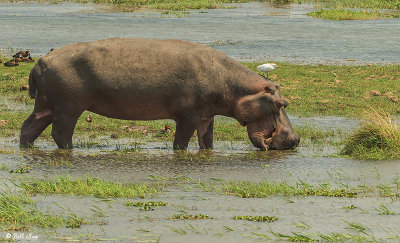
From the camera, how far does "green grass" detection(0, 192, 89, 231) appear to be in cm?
809

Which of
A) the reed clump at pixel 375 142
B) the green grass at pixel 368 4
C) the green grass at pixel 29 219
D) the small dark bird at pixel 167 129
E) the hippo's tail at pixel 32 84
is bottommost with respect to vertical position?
the green grass at pixel 368 4

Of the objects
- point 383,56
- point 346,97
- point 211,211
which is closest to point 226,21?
point 383,56

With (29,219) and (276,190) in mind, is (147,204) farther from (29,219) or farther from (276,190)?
(276,190)

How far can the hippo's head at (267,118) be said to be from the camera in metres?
13.2

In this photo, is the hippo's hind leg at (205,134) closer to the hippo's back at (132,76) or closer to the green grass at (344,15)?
A: the hippo's back at (132,76)

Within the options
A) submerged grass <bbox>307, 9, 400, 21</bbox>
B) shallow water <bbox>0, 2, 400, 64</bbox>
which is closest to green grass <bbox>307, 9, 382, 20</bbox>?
submerged grass <bbox>307, 9, 400, 21</bbox>

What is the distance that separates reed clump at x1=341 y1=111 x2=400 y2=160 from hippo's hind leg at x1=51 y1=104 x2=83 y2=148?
13.8 feet

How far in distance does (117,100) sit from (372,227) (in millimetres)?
5642

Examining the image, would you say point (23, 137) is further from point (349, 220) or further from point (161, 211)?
point (349, 220)

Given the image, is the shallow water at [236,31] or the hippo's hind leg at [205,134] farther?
the shallow water at [236,31]

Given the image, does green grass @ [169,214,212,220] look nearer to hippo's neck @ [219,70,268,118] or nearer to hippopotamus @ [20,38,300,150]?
hippopotamus @ [20,38,300,150]

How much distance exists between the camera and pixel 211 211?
8852 mm

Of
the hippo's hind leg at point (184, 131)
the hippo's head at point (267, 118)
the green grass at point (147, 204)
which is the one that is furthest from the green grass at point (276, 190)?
the hippo's head at point (267, 118)

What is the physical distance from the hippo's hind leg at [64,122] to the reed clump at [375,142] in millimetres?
4217
